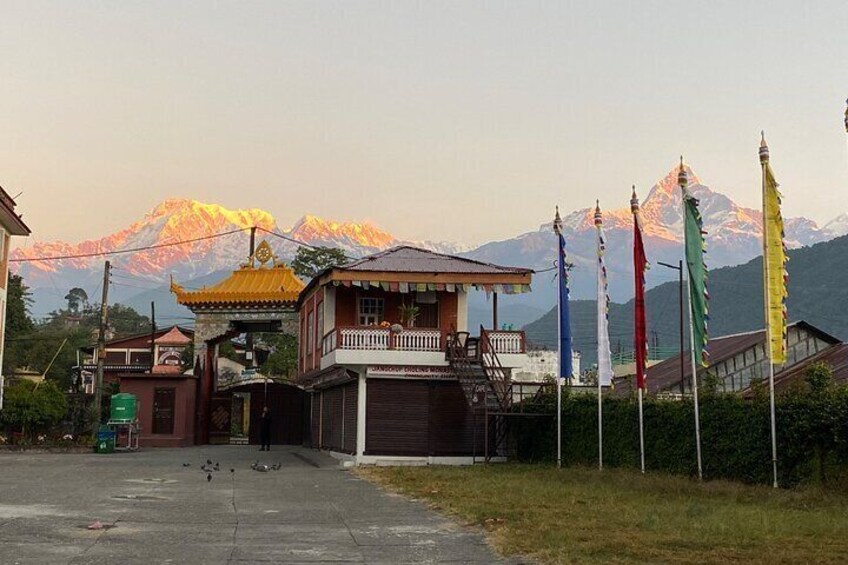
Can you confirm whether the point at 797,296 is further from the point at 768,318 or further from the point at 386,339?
the point at 768,318

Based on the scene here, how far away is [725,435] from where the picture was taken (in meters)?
20.6

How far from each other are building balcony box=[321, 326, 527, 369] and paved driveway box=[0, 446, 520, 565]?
5.31 metres

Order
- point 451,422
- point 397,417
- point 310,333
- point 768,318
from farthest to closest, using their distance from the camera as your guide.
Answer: point 310,333, point 451,422, point 397,417, point 768,318

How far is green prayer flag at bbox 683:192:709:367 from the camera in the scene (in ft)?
69.7

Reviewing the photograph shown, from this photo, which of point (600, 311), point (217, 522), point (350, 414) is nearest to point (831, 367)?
point (600, 311)

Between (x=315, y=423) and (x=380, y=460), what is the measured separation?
11.6 m

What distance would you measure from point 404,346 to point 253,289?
56.5 ft

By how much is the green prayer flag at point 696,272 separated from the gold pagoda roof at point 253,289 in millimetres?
25810

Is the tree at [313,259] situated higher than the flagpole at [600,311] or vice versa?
the tree at [313,259]

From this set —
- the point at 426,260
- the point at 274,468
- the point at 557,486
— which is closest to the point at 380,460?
the point at 274,468

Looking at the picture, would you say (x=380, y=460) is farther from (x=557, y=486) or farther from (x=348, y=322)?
(x=557, y=486)

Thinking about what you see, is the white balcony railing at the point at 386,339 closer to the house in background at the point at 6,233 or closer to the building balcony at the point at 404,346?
the building balcony at the point at 404,346

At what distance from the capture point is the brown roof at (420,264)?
31188 millimetres

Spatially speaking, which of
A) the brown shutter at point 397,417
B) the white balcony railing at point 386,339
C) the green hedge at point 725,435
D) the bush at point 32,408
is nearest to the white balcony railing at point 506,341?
the white balcony railing at point 386,339
